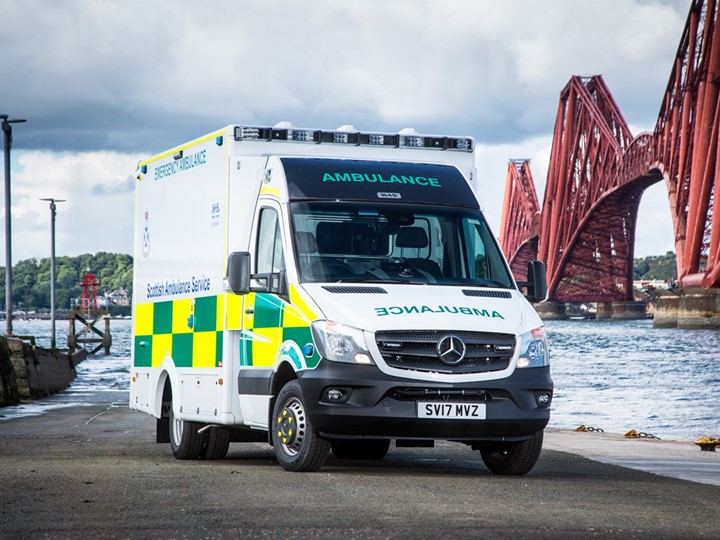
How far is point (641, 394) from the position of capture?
37688 mm

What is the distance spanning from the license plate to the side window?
163 centimetres

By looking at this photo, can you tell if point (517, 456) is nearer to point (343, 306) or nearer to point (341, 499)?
point (343, 306)

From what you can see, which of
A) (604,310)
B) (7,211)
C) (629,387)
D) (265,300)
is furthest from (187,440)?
(604,310)

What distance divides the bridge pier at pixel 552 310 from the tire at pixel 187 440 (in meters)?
110

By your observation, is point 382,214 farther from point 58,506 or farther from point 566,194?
point 566,194

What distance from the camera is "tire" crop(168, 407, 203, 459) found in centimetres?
1226

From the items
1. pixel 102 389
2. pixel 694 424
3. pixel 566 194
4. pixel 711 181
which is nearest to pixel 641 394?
pixel 694 424

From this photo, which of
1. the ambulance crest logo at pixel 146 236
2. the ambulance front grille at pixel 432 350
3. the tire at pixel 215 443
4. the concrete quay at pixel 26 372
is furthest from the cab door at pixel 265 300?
the concrete quay at pixel 26 372

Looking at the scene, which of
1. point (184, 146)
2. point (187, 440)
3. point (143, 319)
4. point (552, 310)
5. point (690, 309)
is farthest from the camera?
point (552, 310)

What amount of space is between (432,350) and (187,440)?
3380mm

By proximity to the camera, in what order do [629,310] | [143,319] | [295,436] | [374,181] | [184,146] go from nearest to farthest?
[295,436] < [374,181] < [184,146] < [143,319] < [629,310]

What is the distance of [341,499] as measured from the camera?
8.38 m

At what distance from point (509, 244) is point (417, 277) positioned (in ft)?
430

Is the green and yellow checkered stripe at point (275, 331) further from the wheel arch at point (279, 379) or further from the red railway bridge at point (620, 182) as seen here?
the red railway bridge at point (620, 182)
